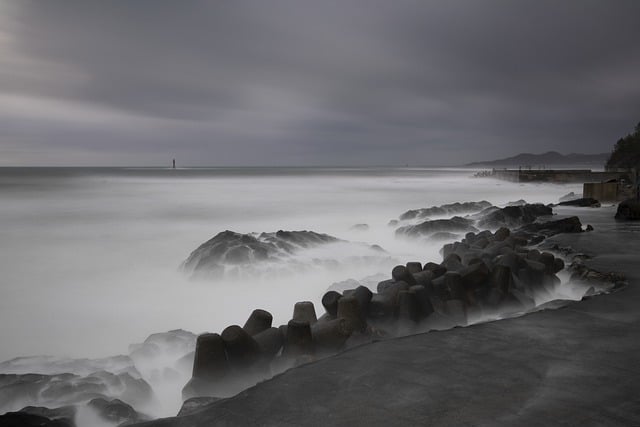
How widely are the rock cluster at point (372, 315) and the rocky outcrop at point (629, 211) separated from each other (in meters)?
8.23

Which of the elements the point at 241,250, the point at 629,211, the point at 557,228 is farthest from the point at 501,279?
the point at 629,211

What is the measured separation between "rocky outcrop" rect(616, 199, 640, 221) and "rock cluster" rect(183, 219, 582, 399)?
8.23 metres

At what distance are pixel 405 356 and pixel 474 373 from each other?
21.1 inches

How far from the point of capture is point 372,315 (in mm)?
4605

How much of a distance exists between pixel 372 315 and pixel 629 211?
39.1 ft

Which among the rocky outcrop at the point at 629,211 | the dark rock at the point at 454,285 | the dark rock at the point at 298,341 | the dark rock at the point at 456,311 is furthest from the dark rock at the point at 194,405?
the rocky outcrop at the point at 629,211

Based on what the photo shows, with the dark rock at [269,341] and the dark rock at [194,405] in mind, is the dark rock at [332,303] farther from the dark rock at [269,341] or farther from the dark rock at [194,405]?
the dark rock at [194,405]

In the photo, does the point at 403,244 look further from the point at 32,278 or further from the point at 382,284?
the point at 32,278

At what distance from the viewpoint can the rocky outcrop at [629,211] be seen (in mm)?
12602

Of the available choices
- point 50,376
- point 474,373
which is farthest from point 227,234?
point 474,373

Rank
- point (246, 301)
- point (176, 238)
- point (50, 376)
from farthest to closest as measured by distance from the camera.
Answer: point (176, 238) → point (246, 301) → point (50, 376)

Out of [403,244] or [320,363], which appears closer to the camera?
[320,363]

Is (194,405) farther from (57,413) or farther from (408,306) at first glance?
(408,306)

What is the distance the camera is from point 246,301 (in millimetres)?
7273
